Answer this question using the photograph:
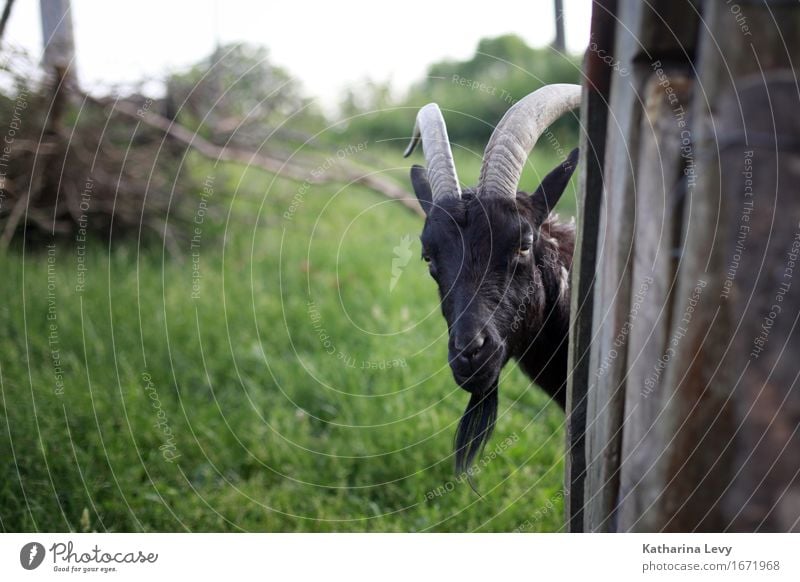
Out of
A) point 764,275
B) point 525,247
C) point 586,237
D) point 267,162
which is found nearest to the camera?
point 764,275

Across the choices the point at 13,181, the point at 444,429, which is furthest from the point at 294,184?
the point at 444,429

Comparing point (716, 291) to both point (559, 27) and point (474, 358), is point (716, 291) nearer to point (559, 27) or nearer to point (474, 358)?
point (474, 358)

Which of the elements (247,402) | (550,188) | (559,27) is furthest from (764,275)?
(247,402)

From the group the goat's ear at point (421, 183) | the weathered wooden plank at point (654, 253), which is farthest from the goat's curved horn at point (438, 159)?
the weathered wooden plank at point (654, 253)

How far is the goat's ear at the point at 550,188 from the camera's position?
2.69 m

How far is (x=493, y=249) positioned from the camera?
100 inches

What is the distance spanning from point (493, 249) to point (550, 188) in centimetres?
40

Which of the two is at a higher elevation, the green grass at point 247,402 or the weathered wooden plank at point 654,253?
the weathered wooden plank at point 654,253

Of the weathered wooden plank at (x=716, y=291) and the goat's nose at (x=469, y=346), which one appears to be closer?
the weathered wooden plank at (x=716, y=291)

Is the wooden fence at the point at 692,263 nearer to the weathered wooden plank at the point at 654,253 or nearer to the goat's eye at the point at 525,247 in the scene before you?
the weathered wooden plank at the point at 654,253

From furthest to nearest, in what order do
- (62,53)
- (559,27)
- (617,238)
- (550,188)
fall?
1. (62,53)
2. (559,27)
3. (550,188)
4. (617,238)

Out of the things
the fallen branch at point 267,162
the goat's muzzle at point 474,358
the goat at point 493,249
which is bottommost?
the goat's muzzle at point 474,358

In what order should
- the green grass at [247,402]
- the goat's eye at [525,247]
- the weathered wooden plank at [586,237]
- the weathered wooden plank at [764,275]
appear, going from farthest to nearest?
1. the green grass at [247,402]
2. the goat's eye at [525,247]
3. the weathered wooden plank at [586,237]
4. the weathered wooden plank at [764,275]

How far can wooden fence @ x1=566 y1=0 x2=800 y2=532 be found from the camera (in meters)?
1.47
